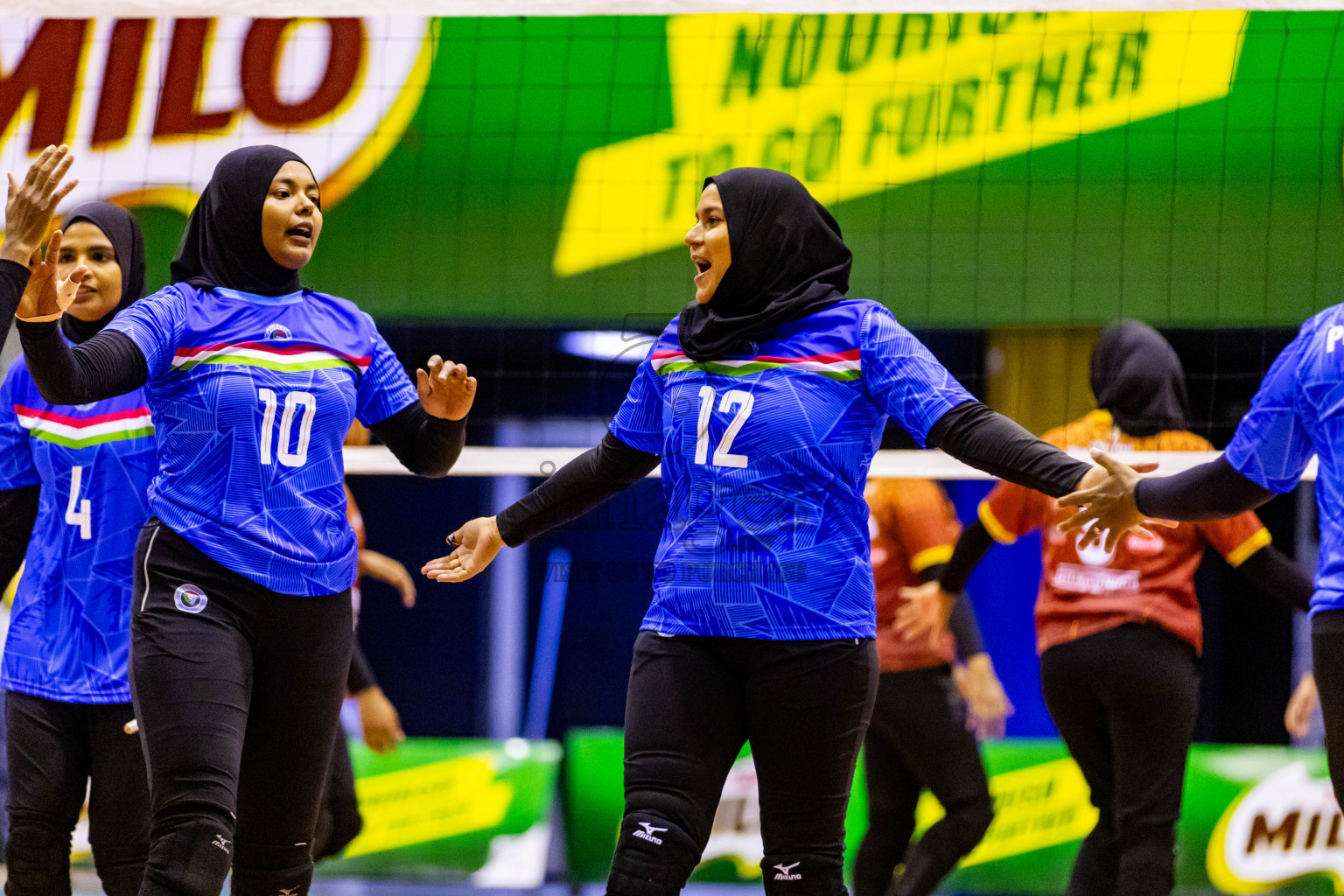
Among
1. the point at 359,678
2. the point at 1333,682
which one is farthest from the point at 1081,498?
the point at 359,678

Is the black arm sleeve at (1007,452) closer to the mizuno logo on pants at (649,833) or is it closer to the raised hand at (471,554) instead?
the mizuno logo on pants at (649,833)

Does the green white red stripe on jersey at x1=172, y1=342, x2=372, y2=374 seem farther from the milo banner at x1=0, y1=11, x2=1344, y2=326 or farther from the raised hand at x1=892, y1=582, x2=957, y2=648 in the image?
the milo banner at x1=0, y1=11, x2=1344, y2=326

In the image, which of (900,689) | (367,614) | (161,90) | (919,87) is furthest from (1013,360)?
(161,90)

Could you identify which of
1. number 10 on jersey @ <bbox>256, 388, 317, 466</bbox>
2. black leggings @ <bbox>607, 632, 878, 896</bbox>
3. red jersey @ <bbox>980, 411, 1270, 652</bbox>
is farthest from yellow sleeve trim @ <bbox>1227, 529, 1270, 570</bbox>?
number 10 on jersey @ <bbox>256, 388, 317, 466</bbox>

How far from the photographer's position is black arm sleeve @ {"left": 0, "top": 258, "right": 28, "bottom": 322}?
2703mm

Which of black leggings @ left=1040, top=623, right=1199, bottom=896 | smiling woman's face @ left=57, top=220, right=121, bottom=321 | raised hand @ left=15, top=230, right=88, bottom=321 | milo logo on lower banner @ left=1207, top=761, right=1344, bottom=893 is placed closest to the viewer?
raised hand @ left=15, top=230, right=88, bottom=321

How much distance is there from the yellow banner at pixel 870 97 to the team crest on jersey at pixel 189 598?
3171 mm

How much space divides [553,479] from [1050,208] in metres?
3.09

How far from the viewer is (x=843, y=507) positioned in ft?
9.63

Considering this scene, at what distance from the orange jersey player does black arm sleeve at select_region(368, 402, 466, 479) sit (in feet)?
6.18

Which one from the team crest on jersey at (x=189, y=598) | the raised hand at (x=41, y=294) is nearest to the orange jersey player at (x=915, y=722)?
the team crest on jersey at (x=189, y=598)

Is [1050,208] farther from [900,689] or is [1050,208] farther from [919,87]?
[900,689]

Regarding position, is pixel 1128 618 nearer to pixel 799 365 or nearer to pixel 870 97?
pixel 799 365

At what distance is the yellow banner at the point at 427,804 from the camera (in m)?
5.86
